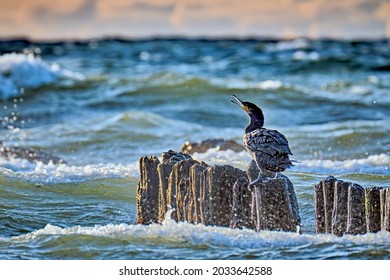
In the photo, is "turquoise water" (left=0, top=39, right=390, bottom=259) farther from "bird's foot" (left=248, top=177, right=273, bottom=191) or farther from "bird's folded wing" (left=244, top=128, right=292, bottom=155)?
"bird's folded wing" (left=244, top=128, right=292, bottom=155)

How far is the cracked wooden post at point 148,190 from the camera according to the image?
23.5ft

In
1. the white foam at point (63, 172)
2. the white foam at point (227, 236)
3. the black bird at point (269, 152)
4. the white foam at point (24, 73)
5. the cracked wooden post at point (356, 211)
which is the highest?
the white foam at point (24, 73)

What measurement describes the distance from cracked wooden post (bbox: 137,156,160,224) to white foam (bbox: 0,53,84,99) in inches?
476

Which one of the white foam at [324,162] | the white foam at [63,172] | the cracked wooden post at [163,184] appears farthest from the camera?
the white foam at [324,162]

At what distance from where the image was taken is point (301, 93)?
60.4 feet

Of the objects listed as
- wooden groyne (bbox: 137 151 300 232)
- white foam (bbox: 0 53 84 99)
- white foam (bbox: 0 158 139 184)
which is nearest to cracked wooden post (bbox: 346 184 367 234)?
wooden groyne (bbox: 137 151 300 232)

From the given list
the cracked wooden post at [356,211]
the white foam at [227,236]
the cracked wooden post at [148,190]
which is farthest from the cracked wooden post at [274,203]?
the cracked wooden post at [148,190]

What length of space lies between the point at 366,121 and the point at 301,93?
153 inches

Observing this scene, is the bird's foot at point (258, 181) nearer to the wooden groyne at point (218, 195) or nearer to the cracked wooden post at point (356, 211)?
the wooden groyne at point (218, 195)

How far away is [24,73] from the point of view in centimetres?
2139

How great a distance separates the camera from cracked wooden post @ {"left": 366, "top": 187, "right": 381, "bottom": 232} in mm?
6738

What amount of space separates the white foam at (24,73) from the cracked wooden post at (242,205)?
12.6m
